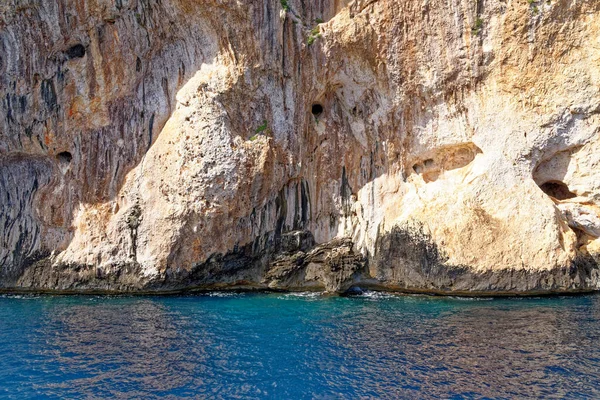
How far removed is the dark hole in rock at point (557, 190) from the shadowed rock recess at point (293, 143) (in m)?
0.09

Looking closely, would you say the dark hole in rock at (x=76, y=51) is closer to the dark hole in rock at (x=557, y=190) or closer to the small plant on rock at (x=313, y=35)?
the small plant on rock at (x=313, y=35)

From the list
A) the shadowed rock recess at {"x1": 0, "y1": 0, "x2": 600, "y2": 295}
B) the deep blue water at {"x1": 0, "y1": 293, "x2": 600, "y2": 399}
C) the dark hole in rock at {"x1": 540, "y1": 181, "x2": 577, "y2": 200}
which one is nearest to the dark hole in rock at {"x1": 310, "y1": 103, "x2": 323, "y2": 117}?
the shadowed rock recess at {"x1": 0, "y1": 0, "x2": 600, "y2": 295}

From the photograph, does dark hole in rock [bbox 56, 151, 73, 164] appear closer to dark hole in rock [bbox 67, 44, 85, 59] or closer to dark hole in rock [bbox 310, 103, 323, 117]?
dark hole in rock [bbox 67, 44, 85, 59]

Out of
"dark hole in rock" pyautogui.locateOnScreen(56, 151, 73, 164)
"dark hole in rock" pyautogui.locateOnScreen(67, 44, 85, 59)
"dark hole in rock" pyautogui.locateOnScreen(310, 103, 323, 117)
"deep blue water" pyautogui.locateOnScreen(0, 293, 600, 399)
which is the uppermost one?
"dark hole in rock" pyautogui.locateOnScreen(67, 44, 85, 59)

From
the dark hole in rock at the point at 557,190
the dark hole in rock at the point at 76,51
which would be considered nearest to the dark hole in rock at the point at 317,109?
the dark hole in rock at the point at 557,190

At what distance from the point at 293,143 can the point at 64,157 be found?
10261 millimetres

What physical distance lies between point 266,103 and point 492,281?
11543 millimetres

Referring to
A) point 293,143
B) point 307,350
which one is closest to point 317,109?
point 293,143

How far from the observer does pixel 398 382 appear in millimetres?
9328

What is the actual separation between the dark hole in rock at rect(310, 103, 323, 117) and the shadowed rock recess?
36 cm

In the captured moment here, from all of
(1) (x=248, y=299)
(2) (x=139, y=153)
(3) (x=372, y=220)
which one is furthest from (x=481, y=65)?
(2) (x=139, y=153)

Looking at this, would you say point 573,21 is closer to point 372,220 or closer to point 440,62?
point 440,62

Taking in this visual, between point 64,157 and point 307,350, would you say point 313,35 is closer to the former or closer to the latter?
point 64,157

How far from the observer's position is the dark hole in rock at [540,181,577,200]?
63.9 feet
